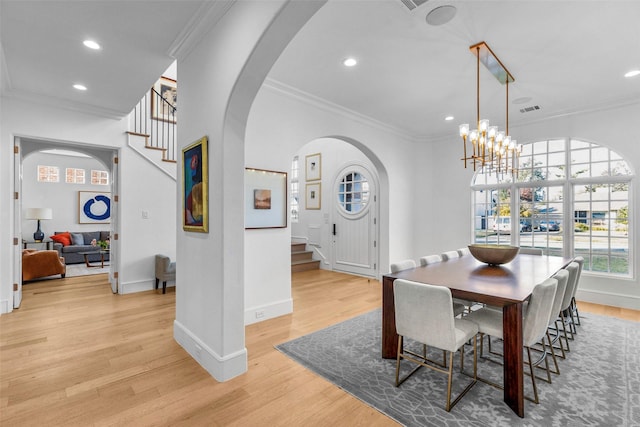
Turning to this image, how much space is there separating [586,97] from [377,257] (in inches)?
156

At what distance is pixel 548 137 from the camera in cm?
501

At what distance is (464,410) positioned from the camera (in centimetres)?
205

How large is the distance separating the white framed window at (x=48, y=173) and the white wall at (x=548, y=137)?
9514mm

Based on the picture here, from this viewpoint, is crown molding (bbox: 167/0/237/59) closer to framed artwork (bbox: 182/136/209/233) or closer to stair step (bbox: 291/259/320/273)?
framed artwork (bbox: 182/136/209/233)

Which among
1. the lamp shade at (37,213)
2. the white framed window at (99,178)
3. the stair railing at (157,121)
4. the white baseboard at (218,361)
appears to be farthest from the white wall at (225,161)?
the white framed window at (99,178)

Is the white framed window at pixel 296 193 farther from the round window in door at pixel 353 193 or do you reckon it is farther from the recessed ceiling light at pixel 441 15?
the recessed ceiling light at pixel 441 15

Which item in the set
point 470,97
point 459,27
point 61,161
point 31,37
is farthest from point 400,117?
point 61,161

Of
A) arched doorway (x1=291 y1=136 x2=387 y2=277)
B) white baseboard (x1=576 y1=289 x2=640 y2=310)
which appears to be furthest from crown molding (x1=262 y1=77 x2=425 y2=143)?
white baseboard (x1=576 y1=289 x2=640 y2=310)

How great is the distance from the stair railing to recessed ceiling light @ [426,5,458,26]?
4856 mm

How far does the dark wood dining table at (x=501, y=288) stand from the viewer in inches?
80.4

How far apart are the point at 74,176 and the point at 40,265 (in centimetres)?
403

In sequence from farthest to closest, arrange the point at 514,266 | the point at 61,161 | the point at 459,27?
1. the point at 61,161
2. the point at 514,266
3. the point at 459,27

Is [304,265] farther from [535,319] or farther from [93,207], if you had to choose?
[93,207]

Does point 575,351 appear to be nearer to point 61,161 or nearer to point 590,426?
point 590,426
